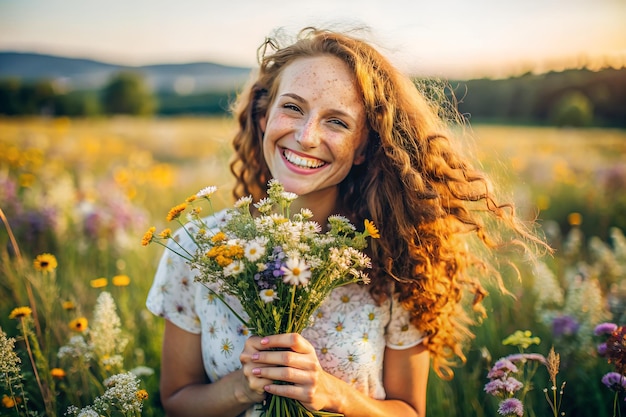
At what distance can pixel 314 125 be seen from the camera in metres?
1.73

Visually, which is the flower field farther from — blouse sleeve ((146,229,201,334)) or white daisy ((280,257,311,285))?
white daisy ((280,257,311,285))

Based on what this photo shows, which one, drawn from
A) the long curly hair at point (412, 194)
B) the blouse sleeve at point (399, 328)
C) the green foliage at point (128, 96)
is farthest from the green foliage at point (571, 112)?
the green foliage at point (128, 96)

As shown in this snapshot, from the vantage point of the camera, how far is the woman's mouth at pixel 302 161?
1.76 m

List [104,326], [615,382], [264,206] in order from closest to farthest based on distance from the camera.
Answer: [264,206] < [615,382] < [104,326]

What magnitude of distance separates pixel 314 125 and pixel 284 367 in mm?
843

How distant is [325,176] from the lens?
180 cm

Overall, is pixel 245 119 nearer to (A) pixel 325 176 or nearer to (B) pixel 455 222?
(A) pixel 325 176

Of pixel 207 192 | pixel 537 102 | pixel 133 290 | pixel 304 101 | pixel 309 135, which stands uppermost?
pixel 537 102

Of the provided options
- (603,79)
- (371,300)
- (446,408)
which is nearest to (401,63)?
(371,300)

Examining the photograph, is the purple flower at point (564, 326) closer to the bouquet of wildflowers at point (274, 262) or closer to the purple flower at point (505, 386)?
the purple flower at point (505, 386)

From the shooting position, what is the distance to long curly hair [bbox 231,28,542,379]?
6.15 ft

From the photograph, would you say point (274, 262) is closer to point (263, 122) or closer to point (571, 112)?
point (263, 122)

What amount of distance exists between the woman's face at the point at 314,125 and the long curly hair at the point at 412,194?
72 mm

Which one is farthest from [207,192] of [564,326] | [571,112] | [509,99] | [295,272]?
[509,99]
